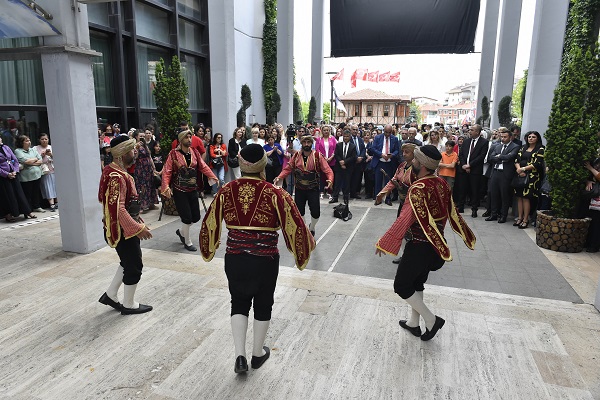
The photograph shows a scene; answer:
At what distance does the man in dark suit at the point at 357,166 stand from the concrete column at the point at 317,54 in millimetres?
10314

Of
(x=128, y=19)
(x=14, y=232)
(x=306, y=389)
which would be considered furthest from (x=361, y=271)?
(x=128, y=19)

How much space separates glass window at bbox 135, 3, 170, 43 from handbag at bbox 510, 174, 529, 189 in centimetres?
1163

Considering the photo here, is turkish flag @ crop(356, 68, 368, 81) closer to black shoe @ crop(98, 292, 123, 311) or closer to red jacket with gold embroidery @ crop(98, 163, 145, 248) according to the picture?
red jacket with gold embroidery @ crop(98, 163, 145, 248)

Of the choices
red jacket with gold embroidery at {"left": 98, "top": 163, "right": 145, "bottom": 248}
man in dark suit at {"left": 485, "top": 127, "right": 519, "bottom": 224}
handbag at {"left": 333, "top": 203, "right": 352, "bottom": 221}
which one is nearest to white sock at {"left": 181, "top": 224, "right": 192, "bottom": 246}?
red jacket with gold embroidery at {"left": 98, "top": 163, "right": 145, "bottom": 248}

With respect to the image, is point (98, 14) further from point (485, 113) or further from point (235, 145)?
point (485, 113)

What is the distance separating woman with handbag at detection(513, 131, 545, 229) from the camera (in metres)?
7.69

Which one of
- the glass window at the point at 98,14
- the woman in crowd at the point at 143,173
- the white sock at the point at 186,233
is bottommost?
the white sock at the point at 186,233

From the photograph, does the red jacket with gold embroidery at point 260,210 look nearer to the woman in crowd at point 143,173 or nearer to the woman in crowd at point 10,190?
the woman in crowd at point 143,173

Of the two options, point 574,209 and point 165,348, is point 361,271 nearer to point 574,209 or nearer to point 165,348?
point 165,348

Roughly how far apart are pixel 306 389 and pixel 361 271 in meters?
2.76

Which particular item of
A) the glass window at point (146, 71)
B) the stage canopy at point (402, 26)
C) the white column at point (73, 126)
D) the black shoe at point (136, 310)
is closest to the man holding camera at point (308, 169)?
the white column at point (73, 126)

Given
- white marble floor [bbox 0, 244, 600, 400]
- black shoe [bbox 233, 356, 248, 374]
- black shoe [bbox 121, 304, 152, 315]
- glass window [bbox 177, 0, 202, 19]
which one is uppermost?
glass window [bbox 177, 0, 202, 19]

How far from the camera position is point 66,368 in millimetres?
3424

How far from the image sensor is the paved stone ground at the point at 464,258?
17.4 feet
